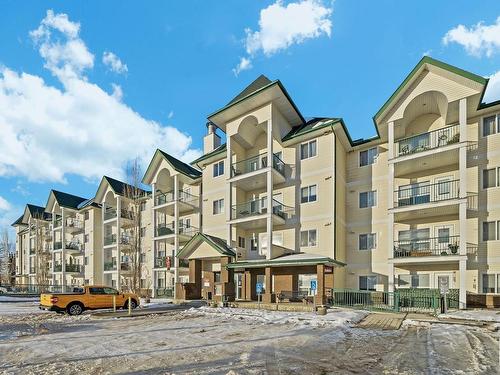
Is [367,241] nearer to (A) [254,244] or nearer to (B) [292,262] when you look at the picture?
(B) [292,262]

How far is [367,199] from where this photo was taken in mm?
26656

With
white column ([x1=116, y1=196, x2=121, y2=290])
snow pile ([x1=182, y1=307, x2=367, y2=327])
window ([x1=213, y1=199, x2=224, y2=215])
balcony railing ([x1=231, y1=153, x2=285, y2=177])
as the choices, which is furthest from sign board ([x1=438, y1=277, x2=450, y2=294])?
white column ([x1=116, y1=196, x2=121, y2=290])

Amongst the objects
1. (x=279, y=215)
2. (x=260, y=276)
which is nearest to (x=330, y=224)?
(x=279, y=215)

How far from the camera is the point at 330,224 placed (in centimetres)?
2516

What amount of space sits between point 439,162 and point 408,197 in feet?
10.2

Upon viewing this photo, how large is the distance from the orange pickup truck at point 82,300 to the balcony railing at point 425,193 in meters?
19.9

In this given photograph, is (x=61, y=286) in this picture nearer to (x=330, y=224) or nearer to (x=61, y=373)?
(x=330, y=224)

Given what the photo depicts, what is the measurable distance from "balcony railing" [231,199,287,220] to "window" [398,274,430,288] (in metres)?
9.63

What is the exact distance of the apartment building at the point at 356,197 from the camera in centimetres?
2169

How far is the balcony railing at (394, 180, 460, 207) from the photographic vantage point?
22781 mm

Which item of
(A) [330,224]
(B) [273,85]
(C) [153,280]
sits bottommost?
(C) [153,280]

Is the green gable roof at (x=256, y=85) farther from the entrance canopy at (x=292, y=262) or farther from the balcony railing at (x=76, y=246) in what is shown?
the balcony railing at (x=76, y=246)

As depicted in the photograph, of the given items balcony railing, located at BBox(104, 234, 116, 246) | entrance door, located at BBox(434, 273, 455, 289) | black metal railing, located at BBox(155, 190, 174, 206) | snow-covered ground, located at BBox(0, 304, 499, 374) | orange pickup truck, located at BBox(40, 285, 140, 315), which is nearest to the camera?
snow-covered ground, located at BBox(0, 304, 499, 374)

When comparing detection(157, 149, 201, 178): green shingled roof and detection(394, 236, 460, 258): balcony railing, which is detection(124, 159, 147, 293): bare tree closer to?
detection(157, 149, 201, 178): green shingled roof
